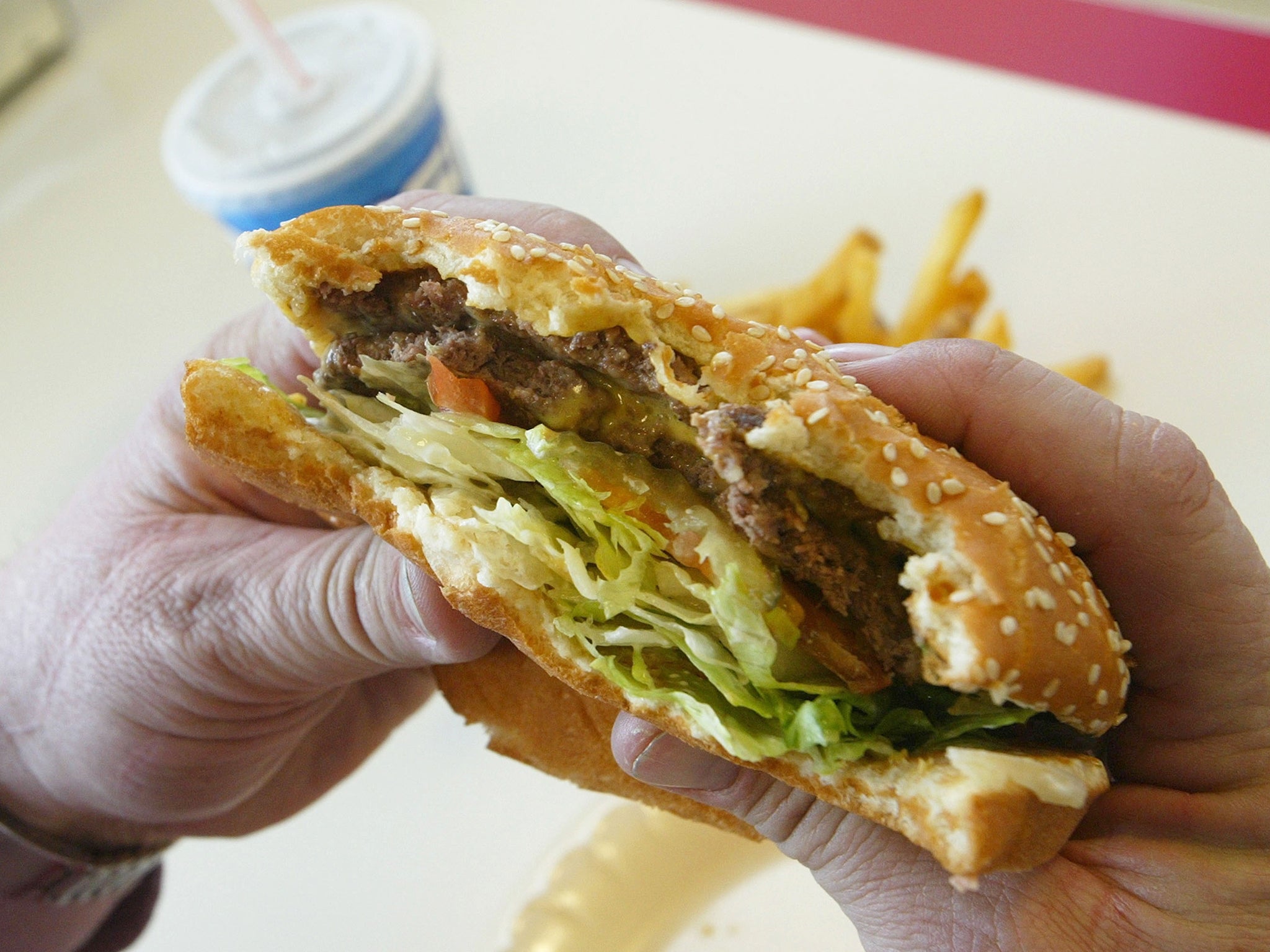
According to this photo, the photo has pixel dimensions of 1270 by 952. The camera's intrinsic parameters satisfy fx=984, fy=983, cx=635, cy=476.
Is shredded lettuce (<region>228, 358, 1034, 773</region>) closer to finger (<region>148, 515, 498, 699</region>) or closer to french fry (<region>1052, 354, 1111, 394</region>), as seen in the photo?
finger (<region>148, 515, 498, 699</region>)

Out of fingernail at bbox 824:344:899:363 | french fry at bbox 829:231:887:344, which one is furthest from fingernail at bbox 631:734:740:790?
french fry at bbox 829:231:887:344

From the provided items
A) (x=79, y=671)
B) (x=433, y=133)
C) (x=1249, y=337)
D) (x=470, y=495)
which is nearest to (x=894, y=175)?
(x=1249, y=337)

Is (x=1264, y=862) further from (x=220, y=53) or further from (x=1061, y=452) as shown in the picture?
(x=220, y=53)

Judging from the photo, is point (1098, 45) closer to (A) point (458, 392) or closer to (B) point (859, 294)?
(B) point (859, 294)

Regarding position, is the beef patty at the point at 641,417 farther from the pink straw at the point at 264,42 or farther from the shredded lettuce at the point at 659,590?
the pink straw at the point at 264,42

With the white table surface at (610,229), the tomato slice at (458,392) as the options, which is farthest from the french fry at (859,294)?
the tomato slice at (458,392)

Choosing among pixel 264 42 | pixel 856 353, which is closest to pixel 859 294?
pixel 856 353
